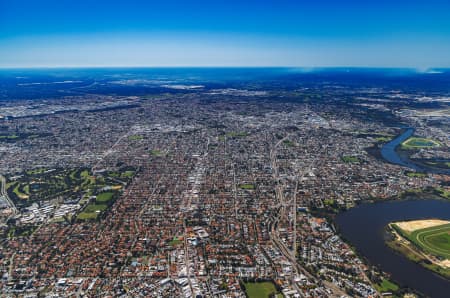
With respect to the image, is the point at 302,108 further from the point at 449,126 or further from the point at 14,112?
the point at 14,112

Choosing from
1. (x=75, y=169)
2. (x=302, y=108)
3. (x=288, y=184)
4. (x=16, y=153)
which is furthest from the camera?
(x=302, y=108)

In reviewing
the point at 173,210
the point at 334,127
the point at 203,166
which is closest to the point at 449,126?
the point at 334,127

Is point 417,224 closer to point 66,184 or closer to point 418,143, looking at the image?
point 418,143

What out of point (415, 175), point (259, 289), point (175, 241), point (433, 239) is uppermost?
point (415, 175)

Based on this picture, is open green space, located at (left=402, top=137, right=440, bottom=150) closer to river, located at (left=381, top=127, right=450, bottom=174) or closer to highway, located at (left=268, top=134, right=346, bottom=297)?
river, located at (left=381, top=127, right=450, bottom=174)

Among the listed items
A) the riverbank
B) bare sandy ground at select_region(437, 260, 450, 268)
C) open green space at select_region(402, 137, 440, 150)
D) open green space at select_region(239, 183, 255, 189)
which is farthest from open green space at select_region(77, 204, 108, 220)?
open green space at select_region(402, 137, 440, 150)

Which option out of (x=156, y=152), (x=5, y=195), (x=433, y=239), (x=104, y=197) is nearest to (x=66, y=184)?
(x=5, y=195)
